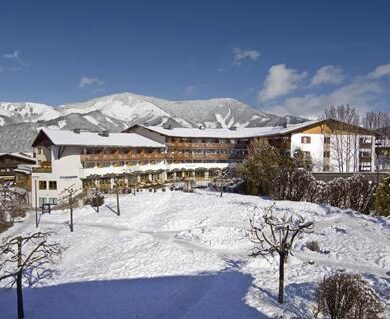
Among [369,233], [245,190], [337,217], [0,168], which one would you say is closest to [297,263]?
[369,233]

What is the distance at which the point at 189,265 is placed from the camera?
24.0 metres

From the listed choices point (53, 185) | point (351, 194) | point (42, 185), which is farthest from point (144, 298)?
point (42, 185)

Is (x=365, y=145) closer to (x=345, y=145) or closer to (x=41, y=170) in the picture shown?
(x=345, y=145)

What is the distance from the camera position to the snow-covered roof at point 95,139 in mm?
48875

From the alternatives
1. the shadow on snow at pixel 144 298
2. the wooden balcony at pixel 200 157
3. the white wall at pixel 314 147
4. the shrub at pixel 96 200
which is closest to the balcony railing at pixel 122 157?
the wooden balcony at pixel 200 157

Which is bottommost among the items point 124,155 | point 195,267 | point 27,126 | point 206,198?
point 195,267

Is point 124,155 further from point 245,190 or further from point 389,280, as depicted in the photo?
point 389,280

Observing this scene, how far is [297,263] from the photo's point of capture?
77.3 ft

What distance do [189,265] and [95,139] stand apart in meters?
34.4

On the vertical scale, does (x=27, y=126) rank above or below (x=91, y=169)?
above

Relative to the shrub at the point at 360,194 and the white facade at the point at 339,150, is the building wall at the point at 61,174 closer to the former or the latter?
the white facade at the point at 339,150

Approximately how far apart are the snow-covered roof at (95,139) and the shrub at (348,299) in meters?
39.4

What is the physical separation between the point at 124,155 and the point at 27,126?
133033 millimetres

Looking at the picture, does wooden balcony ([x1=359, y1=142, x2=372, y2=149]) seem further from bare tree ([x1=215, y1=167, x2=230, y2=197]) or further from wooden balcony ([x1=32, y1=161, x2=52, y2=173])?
wooden balcony ([x1=32, y1=161, x2=52, y2=173])
